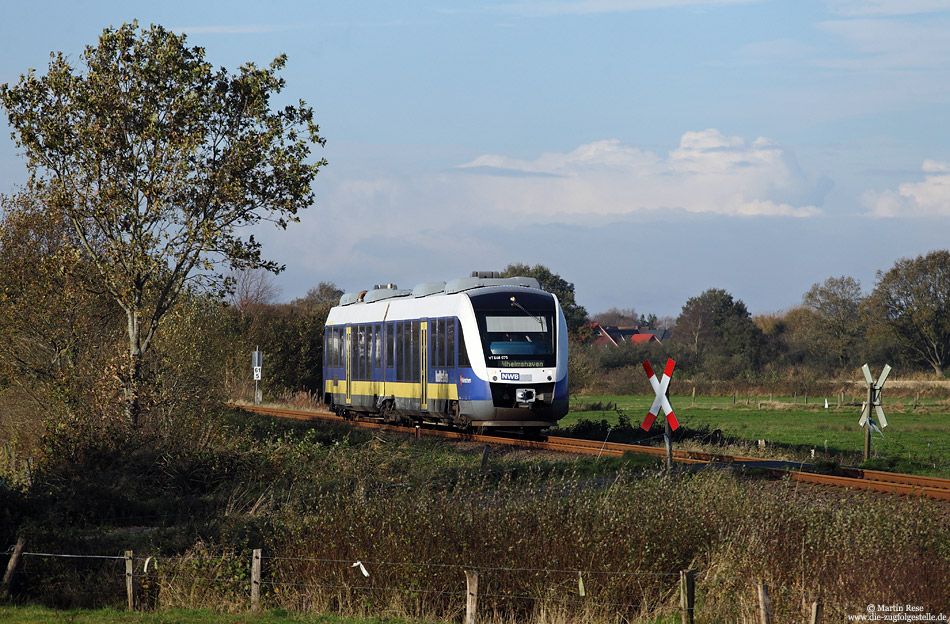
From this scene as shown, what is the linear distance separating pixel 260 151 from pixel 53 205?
14.7 feet

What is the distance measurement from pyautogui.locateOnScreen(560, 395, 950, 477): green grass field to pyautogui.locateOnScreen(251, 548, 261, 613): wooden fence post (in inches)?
512

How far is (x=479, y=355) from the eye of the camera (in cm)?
2495

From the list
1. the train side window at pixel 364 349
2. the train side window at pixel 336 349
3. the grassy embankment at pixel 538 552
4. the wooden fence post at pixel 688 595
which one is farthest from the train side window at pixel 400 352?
the wooden fence post at pixel 688 595

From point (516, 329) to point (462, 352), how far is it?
136 centimetres

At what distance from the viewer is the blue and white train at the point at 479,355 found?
25.0 metres

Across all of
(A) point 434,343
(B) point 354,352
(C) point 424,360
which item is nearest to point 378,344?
(B) point 354,352

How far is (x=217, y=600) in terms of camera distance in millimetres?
12961

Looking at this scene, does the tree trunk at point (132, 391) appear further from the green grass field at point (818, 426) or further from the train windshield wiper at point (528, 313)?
the green grass field at point (818, 426)

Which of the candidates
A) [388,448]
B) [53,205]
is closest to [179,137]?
[53,205]

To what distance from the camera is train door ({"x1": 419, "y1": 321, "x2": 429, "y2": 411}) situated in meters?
27.6

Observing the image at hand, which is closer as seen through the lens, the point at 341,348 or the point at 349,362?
the point at 349,362

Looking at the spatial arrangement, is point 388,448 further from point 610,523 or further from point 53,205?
point 610,523

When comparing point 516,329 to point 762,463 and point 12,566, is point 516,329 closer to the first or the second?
point 762,463

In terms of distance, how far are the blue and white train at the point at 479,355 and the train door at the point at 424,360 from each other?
0.08ft
